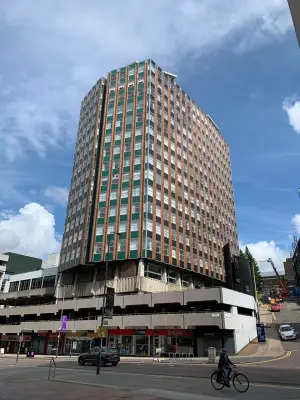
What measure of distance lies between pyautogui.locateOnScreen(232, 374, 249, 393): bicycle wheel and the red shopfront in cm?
3146

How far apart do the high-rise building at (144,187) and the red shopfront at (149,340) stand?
1031 centimetres

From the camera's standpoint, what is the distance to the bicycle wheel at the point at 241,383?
1361cm

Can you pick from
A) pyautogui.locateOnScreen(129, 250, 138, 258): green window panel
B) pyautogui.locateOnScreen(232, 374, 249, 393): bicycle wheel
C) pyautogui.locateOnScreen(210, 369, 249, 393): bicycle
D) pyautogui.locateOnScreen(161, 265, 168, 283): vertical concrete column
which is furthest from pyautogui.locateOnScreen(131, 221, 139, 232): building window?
pyautogui.locateOnScreen(232, 374, 249, 393): bicycle wheel

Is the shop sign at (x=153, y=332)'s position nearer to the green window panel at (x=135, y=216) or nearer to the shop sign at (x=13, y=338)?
the green window panel at (x=135, y=216)

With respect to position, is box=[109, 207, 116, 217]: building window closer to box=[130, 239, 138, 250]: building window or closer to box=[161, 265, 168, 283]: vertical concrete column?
box=[130, 239, 138, 250]: building window

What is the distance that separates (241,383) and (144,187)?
48.5m

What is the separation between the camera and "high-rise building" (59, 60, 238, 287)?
195 feet

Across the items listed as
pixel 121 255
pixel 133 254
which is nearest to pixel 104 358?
pixel 133 254

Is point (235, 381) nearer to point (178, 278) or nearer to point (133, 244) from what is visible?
point (133, 244)

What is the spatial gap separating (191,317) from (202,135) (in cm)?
5337

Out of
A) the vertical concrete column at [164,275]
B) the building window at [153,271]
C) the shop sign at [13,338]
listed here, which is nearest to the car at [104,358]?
the building window at [153,271]

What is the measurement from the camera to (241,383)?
46.2ft

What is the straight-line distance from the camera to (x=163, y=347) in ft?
149

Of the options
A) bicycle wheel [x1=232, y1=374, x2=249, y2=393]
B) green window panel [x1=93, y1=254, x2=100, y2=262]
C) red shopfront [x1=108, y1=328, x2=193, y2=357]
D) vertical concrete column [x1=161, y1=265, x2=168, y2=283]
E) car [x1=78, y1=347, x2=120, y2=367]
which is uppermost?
green window panel [x1=93, y1=254, x2=100, y2=262]
